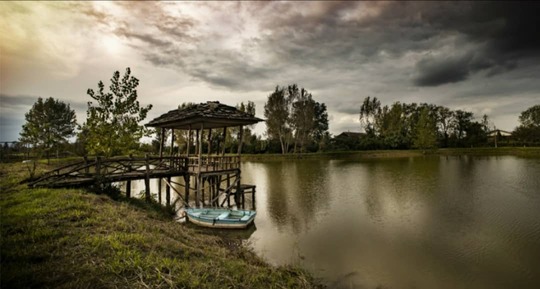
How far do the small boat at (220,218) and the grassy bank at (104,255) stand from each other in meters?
3.12

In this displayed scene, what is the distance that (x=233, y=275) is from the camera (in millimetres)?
6551

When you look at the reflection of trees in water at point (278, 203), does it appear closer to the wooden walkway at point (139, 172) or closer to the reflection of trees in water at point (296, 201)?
the reflection of trees in water at point (296, 201)

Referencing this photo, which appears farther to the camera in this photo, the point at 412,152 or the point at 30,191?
the point at 412,152

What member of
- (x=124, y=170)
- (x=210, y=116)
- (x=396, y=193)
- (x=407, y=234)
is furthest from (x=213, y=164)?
(x=396, y=193)

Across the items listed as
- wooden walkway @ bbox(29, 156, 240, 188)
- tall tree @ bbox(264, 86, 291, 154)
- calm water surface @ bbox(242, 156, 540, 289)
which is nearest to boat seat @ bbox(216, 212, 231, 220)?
calm water surface @ bbox(242, 156, 540, 289)

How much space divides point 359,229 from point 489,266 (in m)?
5.19

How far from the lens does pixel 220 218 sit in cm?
1300

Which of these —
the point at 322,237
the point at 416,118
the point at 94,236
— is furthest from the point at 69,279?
the point at 416,118

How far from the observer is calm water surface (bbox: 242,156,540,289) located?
8.80 meters

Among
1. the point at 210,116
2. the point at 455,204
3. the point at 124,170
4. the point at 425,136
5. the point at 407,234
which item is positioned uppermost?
the point at 425,136

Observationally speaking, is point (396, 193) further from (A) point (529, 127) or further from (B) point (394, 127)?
(A) point (529, 127)

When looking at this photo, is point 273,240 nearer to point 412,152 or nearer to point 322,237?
point 322,237

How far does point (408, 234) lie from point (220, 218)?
344 inches

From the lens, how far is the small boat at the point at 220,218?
A: 510 inches
